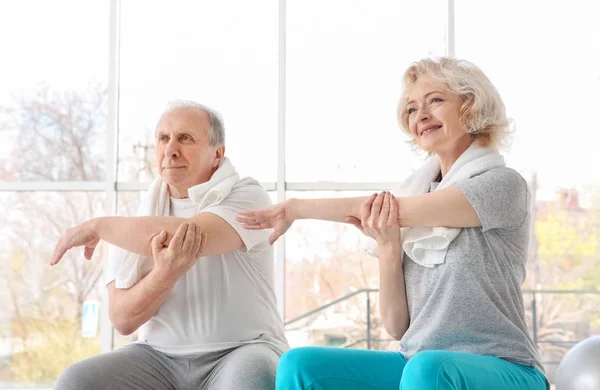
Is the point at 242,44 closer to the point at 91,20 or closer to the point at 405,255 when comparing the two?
the point at 91,20

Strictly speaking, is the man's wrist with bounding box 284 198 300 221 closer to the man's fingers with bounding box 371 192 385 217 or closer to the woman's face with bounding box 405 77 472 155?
the man's fingers with bounding box 371 192 385 217

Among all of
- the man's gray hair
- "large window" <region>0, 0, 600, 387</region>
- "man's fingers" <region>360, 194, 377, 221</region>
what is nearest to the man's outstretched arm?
the man's gray hair

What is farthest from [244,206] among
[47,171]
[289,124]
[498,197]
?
[47,171]

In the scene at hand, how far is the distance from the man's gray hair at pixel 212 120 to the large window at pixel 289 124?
3.82 ft

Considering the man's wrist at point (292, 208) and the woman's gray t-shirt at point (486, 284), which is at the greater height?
the man's wrist at point (292, 208)

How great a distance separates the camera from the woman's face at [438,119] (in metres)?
2.03

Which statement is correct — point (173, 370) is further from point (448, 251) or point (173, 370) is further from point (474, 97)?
point (474, 97)

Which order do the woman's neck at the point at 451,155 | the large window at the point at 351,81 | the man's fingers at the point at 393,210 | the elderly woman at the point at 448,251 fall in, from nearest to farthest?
the elderly woman at the point at 448,251 → the man's fingers at the point at 393,210 → the woman's neck at the point at 451,155 → the large window at the point at 351,81

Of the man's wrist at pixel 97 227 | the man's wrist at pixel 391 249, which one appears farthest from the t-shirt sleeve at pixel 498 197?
the man's wrist at pixel 97 227

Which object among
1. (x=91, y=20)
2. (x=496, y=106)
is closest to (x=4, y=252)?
(x=91, y=20)

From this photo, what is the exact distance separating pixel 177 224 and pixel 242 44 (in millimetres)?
1807

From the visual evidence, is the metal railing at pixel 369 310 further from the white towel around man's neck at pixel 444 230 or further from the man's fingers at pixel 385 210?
the man's fingers at pixel 385 210

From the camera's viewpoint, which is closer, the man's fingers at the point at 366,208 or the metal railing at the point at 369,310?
the man's fingers at the point at 366,208

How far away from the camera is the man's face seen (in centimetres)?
241
